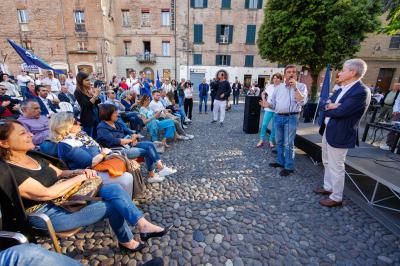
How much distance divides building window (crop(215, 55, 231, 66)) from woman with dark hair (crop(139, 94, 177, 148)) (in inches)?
784

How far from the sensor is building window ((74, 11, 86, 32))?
20578 millimetres

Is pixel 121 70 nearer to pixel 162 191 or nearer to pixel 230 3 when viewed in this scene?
pixel 230 3

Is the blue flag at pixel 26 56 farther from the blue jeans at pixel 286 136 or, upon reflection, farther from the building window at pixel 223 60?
the building window at pixel 223 60

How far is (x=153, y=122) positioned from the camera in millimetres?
4969

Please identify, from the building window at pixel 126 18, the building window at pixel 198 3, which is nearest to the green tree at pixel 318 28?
the building window at pixel 198 3

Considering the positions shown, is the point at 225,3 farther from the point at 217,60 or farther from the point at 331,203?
the point at 331,203

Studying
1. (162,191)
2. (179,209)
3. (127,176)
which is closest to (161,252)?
(179,209)

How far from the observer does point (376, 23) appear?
1030 centimetres

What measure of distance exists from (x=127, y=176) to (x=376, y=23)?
14.1m

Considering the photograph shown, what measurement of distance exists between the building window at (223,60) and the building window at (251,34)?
108 inches

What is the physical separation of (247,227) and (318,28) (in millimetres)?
12653

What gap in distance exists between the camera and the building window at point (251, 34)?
22.1 metres

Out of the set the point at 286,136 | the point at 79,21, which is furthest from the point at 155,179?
the point at 79,21

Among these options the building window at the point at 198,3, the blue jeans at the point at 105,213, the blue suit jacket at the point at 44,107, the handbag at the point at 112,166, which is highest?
the building window at the point at 198,3
